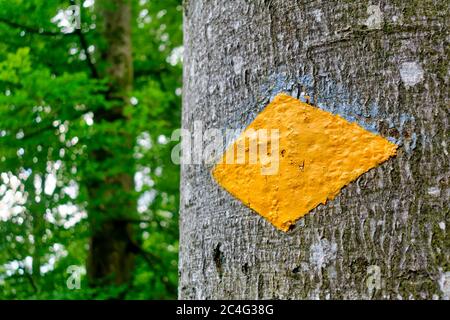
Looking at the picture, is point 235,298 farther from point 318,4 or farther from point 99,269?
point 99,269

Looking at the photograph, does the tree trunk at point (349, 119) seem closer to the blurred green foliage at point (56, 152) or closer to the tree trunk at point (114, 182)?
the blurred green foliage at point (56, 152)

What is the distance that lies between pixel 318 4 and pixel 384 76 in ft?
0.68

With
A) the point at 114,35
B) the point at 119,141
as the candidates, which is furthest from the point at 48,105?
the point at 114,35

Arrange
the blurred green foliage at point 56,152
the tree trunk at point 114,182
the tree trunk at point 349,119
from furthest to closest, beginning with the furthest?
the tree trunk at point 114,182, the blurred green foliage at point 56,152, the tree trunk at point 349,119

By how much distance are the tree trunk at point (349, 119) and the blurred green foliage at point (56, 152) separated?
9.03 feet

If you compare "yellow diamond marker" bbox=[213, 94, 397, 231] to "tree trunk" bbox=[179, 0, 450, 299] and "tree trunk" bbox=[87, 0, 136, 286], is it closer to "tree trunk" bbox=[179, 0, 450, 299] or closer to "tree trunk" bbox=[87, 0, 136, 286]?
"tree trunk" bbox=[179, 0, 450, 299]

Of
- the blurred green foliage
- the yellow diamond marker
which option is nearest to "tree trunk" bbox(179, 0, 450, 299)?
the yellow diamond marker

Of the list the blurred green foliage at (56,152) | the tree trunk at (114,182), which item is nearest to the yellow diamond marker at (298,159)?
the blurred green foliage at (56,152)

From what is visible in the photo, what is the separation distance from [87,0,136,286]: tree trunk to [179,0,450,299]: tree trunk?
381 cm

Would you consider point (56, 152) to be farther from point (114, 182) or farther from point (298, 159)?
point (298, 159)

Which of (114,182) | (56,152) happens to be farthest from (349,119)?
(114,182)

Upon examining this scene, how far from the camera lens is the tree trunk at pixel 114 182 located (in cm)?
514

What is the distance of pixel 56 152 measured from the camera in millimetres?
4254

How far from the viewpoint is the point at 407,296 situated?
0.93 m
